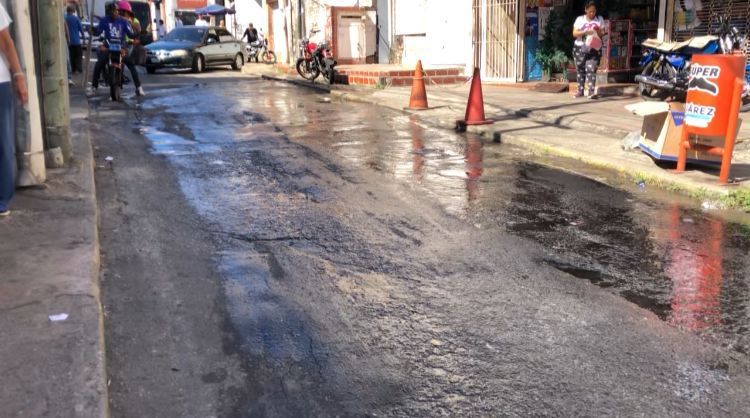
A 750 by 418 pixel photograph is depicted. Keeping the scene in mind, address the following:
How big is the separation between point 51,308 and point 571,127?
919 centimetres

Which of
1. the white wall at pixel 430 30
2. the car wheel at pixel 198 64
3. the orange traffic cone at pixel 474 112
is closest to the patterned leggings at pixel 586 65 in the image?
the orange traffic cone at pixel 474 112

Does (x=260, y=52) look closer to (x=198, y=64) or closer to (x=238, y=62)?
(x=238, y=62)

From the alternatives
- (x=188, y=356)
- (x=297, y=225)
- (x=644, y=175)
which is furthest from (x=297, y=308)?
(x=644, y=175)

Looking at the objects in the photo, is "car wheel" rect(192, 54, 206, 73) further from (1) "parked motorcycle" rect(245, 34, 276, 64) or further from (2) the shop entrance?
(2) the shop entrance

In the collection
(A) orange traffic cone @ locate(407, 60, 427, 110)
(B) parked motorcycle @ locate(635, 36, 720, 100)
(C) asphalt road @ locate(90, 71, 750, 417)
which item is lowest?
(C) asphalt road @ locate(90, 71, 750, 417)

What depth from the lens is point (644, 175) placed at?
7.91m

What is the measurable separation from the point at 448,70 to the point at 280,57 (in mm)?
14345

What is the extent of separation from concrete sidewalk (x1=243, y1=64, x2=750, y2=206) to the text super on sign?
58 centimetres

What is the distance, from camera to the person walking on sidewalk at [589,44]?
1377 centimetres

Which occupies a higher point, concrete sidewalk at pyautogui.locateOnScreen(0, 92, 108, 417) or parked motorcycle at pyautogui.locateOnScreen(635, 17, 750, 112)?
parked motorcycle at pyautogui.locateOnScreen(635, 17, 750, 112)

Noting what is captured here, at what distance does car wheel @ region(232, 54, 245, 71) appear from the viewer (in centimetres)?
2846

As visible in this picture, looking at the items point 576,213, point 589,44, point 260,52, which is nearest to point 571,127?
point 589,44

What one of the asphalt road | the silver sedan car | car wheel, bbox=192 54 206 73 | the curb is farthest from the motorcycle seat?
car wheel, bbox=192 54 206 73

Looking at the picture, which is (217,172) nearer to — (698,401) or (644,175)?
(644,175)
